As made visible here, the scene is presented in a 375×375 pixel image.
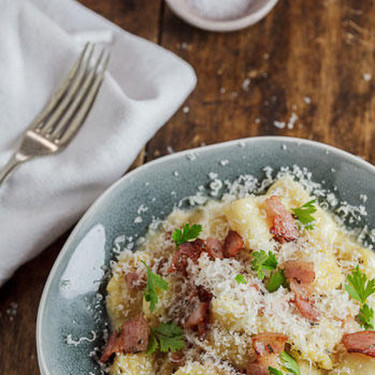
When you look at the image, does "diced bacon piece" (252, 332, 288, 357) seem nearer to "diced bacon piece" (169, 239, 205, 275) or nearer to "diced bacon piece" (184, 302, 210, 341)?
"diced bacon piece" (184, 302, 210, 341)

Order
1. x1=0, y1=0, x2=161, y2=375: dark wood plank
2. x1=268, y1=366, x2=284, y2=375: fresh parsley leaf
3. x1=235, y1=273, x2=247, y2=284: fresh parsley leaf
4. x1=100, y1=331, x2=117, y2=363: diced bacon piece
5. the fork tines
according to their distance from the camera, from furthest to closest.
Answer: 1. the fork tines
2. x1=0, y1=0, x2=161, y2=375: dark wood plank
3. x1=100, y1=331, x2=117, y2=363: diced bacon piece
4. x1=235, y1=273, x2=247, y2=284: fresh parsley leaf
5. x1=268, y1=366, x2=284, y2=375: fresh parsley leaf

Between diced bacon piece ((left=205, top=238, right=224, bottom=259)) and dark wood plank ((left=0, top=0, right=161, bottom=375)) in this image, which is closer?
diced bacon piece ((left=205, top=238, right=224, bottom=259))

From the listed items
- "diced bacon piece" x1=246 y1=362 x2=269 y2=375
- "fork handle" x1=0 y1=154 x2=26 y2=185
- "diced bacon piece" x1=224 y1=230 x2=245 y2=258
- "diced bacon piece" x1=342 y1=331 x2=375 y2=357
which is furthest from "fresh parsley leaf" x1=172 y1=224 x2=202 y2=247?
"fork handle" x1=0 y1=154 x2=26 y2=185

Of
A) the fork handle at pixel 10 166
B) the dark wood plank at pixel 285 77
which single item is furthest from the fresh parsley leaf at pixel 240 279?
the fork handle at pixel 10 166

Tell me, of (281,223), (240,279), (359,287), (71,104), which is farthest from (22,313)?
(359,287)

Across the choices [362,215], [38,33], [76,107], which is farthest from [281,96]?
[38,33]

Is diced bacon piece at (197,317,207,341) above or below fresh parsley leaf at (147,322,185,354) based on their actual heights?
above

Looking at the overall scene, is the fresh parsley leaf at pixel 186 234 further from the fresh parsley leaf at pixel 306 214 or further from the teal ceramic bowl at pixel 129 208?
the fresh parsley leaf at pixel 306 214
